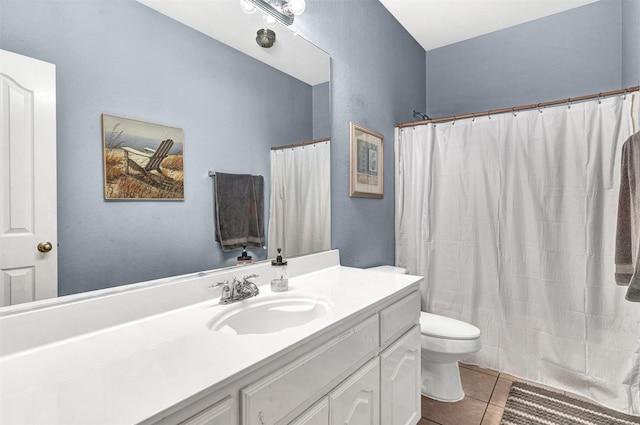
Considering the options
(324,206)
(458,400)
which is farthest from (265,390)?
(458,400)

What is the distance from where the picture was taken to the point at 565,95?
246 centimetres

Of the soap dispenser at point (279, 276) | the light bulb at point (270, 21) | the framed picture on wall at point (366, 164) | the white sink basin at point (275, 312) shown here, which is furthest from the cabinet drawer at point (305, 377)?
the light bulb at point (270, 21)

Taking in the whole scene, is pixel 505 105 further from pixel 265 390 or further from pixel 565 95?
pixel 265 390

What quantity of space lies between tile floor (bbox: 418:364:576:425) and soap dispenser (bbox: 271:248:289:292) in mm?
1113

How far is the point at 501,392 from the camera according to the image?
1978mm

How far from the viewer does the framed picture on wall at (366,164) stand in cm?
201

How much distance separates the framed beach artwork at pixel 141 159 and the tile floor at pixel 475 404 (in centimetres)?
171

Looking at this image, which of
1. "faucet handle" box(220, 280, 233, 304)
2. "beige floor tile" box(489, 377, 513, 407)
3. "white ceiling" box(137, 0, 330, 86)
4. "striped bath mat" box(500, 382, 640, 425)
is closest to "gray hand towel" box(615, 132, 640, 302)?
"striped bath mat" box(500, 382, 640, 425)

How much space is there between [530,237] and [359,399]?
1.62 metres

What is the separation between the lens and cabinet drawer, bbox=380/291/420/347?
1267 millimetres

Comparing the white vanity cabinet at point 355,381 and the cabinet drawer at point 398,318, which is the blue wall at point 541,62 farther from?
the white vanity cabinet at point 355,381

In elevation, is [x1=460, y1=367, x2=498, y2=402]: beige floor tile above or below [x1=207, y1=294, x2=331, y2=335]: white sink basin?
below

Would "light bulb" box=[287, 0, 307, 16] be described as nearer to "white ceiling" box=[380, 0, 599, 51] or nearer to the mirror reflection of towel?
the mirror reflection of towel

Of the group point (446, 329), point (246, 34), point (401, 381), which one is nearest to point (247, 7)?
point (246, 34)
